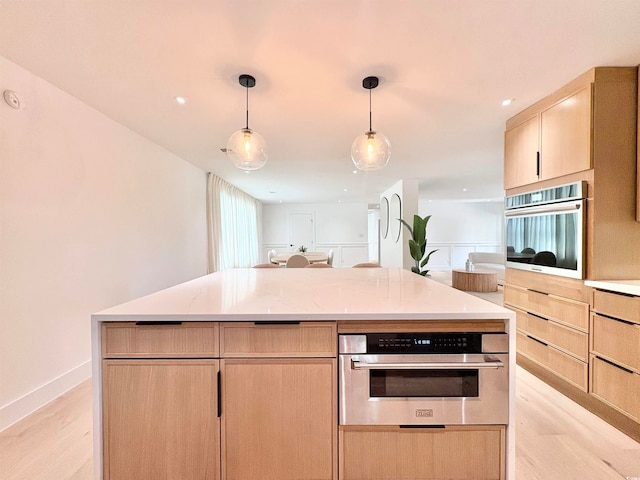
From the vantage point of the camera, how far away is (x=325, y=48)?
1.64 metres

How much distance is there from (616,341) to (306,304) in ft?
6.38

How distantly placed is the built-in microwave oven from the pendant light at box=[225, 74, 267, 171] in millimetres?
2213

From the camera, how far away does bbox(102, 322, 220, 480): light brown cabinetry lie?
3.64 feet

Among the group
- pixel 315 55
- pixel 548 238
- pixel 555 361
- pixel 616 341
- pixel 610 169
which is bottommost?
pixel 555 361

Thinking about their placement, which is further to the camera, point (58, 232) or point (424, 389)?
point (58, 232)

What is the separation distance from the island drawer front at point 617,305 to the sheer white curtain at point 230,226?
485cm

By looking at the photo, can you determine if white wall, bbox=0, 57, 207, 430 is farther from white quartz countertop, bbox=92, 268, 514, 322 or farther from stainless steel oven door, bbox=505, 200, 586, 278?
stainless steel oven door, bbox=505, 200, 586, 278

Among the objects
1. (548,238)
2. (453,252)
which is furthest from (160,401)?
(453,252)

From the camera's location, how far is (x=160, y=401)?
3.68 ft

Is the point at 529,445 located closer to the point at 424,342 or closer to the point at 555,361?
the point at 555,361

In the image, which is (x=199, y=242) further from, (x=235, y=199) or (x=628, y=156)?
(x=628, y=156)

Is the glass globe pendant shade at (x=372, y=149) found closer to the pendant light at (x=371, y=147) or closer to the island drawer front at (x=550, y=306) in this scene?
the pendant light at (x=371, y=147)

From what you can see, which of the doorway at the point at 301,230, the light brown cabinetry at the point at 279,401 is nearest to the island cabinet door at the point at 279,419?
the light brown cabinetry at the point at 279,401

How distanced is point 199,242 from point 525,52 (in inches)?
177
